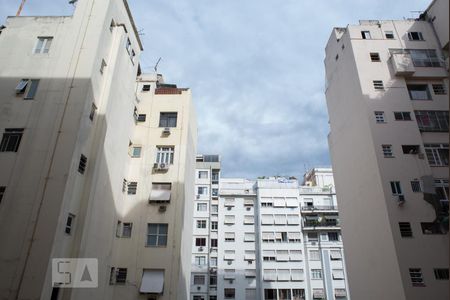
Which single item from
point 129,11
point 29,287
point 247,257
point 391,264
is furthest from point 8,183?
point 247,257

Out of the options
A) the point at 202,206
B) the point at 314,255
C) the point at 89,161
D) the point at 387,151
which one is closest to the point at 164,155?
the point at 89,161

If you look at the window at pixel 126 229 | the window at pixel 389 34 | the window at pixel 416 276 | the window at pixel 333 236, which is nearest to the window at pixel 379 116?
the window at pixel 389 34

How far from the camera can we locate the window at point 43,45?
1920 centimetres

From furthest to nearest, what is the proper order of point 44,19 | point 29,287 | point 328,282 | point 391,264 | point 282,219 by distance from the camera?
point 282,219 < point 328,282 < point 391,264 < point 44,19 < point 29,287

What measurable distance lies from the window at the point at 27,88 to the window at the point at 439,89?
95.1ft

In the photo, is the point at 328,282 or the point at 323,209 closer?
the point at 328,282

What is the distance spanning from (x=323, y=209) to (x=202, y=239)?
2008 centimetres

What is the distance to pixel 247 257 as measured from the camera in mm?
51969

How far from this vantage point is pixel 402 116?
85.7ft

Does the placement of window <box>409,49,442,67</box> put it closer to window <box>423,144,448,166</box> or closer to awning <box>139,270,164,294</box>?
window <box>423,144,448,166</box>

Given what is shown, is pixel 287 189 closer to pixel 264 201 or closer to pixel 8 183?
pixel 264 201

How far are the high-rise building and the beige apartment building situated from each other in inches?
1016

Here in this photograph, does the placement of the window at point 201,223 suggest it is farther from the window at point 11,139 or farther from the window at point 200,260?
the window at point 11,139

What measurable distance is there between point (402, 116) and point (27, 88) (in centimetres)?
2567
